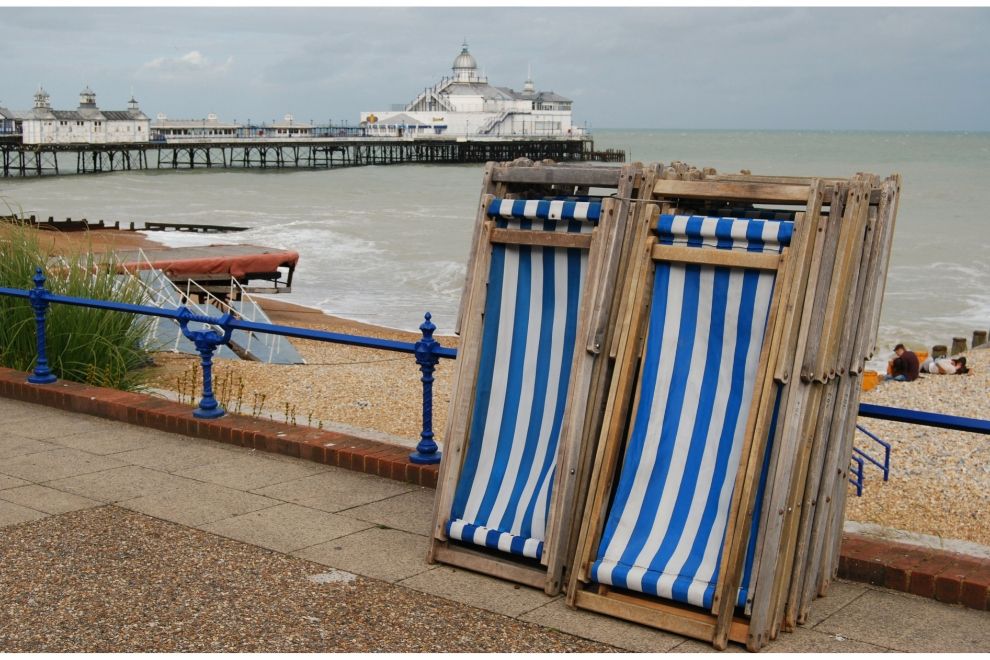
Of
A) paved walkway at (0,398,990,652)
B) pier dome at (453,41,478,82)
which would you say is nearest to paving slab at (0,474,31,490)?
paved walkway at (0,398,990,652)

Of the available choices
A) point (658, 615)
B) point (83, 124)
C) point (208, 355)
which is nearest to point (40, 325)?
point (208, 355)

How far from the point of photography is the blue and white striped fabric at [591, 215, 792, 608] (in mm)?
4039

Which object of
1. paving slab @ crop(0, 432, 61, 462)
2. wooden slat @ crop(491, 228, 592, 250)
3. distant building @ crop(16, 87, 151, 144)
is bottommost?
paving slab @ crop(0, 432, 61, 462)

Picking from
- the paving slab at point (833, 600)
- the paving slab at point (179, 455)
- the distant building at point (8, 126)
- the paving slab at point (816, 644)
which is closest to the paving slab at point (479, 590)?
the paving slab at point (816, 644)

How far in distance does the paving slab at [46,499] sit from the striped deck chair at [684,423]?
Result: 108 inches

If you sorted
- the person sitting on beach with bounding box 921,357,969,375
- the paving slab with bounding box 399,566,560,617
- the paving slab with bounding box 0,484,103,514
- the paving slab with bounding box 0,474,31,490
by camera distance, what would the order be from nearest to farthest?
the paving slab with bounding box 399,566,560,617
the paving slab with bounding box 0,484,103,514
the paving slab with bounding box 0,474,31,490
the person sitting on beach with bounding box 921,357,969,375

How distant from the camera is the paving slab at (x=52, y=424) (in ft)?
23.2

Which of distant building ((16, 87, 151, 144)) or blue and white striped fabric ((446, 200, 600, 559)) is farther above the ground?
distant building ((16, 87, 151, 144))

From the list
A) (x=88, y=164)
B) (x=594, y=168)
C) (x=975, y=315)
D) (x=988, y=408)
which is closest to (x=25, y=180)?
(x=88, y=164)

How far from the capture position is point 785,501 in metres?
3.86

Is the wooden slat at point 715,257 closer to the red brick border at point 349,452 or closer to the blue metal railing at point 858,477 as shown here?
the red brick border at point 349,452

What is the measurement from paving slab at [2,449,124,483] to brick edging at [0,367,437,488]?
664 mm

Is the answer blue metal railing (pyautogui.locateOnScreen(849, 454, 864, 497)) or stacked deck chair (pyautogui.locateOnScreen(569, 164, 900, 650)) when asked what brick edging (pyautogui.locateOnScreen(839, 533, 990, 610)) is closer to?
stacked deck chair (pyautogui.locateOnScreen(569, 164, 900, 650))

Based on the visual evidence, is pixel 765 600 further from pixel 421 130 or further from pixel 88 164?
pixel 88 164
